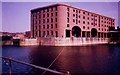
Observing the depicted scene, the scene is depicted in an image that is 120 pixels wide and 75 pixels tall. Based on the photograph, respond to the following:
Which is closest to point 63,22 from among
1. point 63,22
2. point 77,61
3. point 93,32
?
point 63,22

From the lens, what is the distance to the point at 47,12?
69875 millimetres

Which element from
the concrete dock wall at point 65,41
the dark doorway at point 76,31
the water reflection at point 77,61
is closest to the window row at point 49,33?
the concrete dock wall at point 65,41

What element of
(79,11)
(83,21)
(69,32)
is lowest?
(69,32)

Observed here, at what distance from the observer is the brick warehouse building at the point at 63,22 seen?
215 feet

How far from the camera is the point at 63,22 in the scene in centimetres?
6512

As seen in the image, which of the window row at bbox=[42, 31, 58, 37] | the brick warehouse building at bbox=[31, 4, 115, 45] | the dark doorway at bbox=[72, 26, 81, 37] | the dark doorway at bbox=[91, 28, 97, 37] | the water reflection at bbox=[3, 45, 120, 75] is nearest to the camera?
the water reflection at bbox=[3, 45, 120, 75]

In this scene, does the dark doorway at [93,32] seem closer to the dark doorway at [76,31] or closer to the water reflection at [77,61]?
the dark doorway at [76,31]

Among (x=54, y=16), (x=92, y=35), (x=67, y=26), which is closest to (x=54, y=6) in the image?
(x=54, y=16)

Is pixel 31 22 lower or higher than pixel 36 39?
higher

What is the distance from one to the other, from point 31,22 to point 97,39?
132ft

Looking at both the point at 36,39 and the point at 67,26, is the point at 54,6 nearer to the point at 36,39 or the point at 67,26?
the point at 67,26

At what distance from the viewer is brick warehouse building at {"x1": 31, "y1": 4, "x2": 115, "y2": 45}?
65519 millimetres

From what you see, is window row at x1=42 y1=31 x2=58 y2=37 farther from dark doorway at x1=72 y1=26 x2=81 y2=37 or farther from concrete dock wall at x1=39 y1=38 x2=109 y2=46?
dark doorway at x1=72 y1=26 x2=81 y2=37

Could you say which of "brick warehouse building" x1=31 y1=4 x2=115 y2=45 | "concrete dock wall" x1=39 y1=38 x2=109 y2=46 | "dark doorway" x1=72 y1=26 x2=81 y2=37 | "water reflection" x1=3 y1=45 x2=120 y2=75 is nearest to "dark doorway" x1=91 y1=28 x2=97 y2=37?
"brick warehouse building" x1=31 y1=4 x2=115 y2=45
